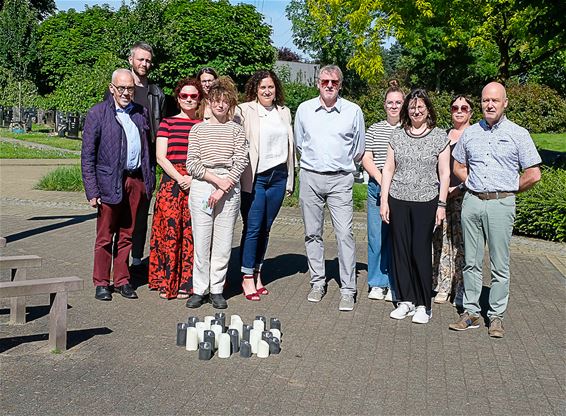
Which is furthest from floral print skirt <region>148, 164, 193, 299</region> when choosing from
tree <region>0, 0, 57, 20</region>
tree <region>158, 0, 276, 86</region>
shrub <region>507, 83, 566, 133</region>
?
tree <region>0, 0, 57, 20</region>

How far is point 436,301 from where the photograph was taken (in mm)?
7848

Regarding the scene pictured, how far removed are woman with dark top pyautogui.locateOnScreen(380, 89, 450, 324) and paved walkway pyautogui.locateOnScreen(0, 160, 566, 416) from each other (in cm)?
38

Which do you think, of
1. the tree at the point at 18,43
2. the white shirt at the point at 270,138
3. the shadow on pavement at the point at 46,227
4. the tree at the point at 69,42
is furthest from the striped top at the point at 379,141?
the tree at the point at 18,43

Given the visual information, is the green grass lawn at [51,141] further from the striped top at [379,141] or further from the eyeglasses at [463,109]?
the eyeglasses at [463,109]

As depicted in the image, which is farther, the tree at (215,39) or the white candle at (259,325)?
the tree at (215,39)

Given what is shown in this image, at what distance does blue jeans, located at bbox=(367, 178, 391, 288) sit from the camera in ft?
25.7

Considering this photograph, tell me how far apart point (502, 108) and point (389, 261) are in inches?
79.3

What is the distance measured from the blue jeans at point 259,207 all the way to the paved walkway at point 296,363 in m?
0.46

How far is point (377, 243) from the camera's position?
786 centimetres

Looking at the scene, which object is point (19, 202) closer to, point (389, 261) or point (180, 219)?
point (180, 219)

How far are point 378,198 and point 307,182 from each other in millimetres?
765

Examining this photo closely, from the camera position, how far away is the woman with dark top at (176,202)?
24.8 ft

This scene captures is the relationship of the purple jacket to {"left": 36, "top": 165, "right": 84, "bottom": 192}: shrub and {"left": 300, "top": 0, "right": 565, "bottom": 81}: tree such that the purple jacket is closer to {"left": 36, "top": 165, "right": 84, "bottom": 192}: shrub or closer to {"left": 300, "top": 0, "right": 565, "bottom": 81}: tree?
{"left": 36, "top": 165, "right": 84, "bottom": 192}: shrub

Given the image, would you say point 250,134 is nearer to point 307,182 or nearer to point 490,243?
point 307,182
